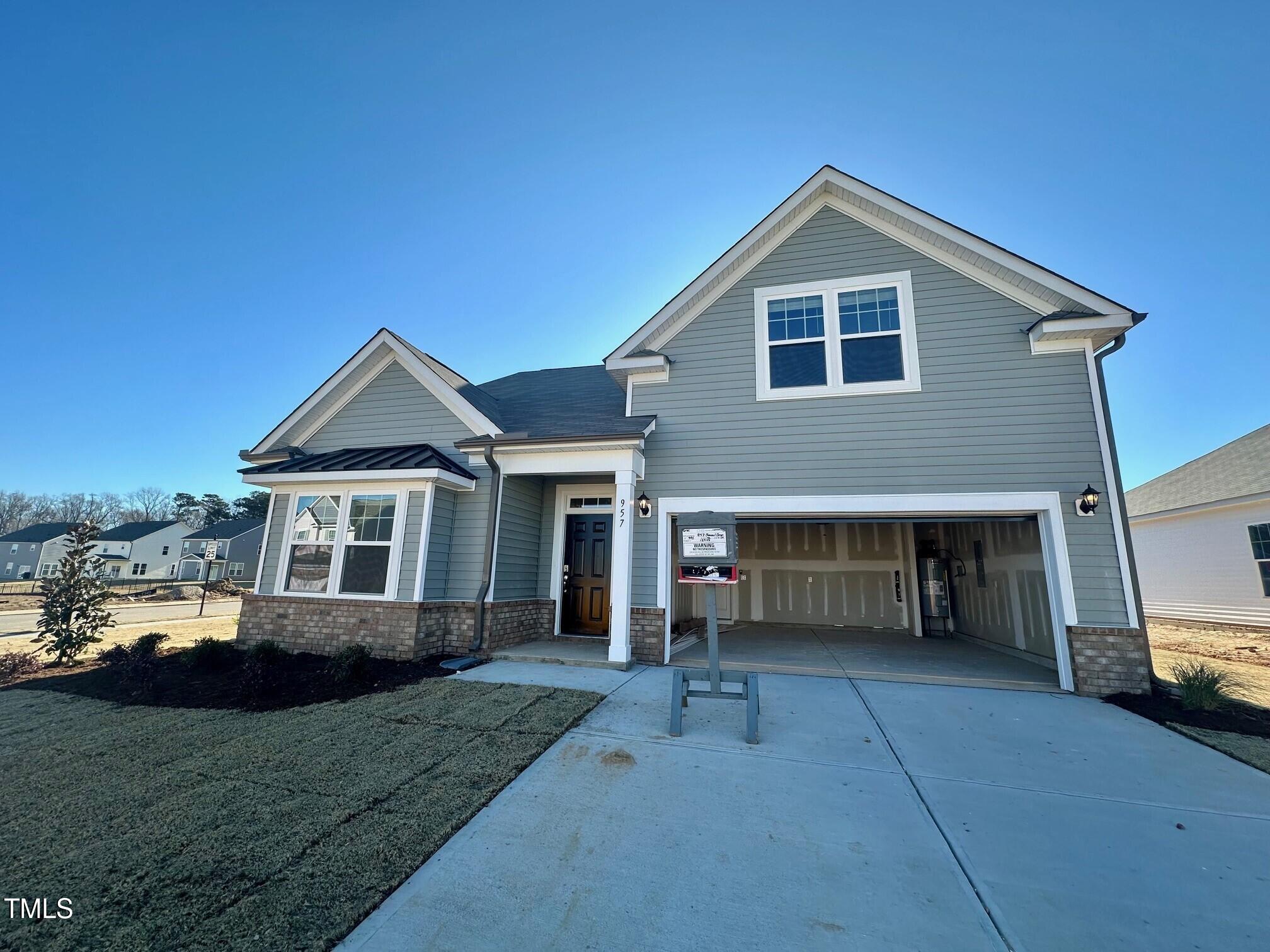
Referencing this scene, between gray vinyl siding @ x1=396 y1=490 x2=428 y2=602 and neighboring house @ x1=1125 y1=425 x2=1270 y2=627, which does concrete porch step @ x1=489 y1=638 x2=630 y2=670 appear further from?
neighboring house @ x1=1125 y1=425 x2=1270 y2=627

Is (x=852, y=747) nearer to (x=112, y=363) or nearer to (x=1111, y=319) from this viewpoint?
(x=1111, y=319)

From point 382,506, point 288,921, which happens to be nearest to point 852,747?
point 288,921

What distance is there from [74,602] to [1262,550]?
2302 centimetres

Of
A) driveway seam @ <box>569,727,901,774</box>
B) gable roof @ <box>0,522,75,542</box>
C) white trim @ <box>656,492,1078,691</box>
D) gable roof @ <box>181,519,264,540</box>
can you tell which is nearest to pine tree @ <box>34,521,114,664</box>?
driveway seam @ <box>569,727,901,774</box>

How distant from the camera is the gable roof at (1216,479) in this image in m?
11.5

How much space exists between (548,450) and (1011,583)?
26.0ft

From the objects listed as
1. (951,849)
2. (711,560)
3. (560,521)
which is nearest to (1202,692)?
(951,849)

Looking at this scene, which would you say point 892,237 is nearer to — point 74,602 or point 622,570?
point 622,570

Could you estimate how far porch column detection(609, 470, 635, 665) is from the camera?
6.71 meters

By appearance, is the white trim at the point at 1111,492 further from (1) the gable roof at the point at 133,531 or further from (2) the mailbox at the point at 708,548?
(1) the gable roof at the point at 133,531

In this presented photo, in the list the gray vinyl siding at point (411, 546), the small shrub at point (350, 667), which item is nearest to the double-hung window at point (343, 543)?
the gray vinyl siding at point (411, 546)

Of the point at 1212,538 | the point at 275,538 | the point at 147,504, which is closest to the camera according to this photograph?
the point at 275,538

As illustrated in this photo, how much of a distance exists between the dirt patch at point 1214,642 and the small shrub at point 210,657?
525 inches

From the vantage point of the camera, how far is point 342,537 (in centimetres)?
768
